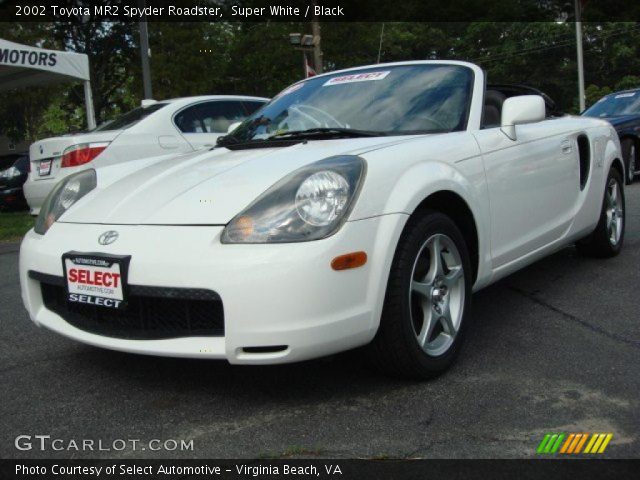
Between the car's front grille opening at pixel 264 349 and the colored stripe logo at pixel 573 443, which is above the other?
the car's front grille opening at pixel 264 349

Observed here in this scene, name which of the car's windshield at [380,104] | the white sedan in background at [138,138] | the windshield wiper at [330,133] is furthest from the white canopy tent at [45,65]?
the windshield wiper at [330,133]

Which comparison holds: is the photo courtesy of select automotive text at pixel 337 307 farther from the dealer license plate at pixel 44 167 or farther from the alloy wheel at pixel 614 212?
the dealer license plate at pixel 44 167

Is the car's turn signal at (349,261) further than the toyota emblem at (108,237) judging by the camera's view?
No

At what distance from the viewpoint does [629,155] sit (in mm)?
9484

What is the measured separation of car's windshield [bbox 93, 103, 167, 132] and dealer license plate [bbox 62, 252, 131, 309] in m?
4.76

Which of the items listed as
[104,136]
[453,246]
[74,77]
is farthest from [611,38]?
[453,246]

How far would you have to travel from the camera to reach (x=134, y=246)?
2.41 meters

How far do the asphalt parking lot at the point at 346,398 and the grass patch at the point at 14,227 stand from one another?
4821 millimetres

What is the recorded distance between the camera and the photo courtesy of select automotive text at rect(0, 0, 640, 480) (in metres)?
2.16

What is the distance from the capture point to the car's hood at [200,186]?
2506mm

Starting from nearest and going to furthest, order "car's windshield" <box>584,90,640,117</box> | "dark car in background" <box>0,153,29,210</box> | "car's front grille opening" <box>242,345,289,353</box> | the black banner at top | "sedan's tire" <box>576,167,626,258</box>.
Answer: "car's front grille opening" <box>242,345,289,353</box>
"sedan's tire" <box>576,167,626,258</box>
"car's windshield" <box>584,90,640,117</box>
"dark car in background" <box>0,153,29,210</box>
the black banner at top

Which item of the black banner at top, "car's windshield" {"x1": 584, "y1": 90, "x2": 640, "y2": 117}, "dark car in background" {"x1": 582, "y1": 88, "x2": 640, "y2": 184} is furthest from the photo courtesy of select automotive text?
the black banner at top

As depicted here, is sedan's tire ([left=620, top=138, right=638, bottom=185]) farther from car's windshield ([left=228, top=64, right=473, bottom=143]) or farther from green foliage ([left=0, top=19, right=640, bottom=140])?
green foliage ([left=0, top=19, right=640, bottom=140])
